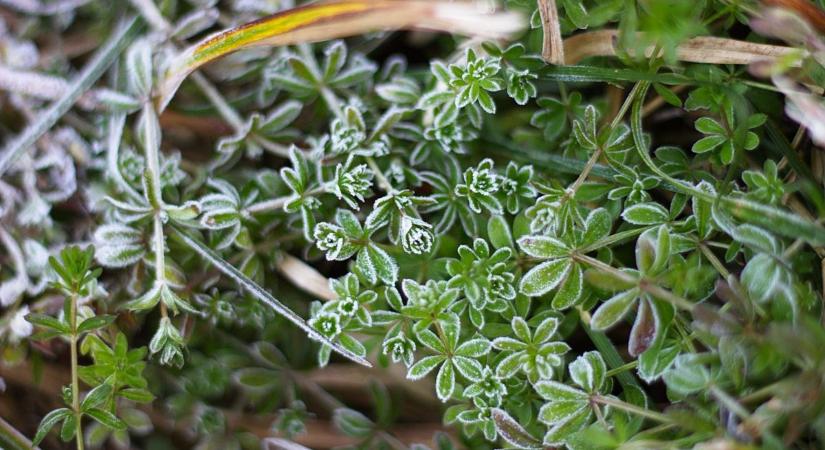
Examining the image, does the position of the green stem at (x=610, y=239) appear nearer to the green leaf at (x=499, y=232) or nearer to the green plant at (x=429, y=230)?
the green plant at (x=429, y=230)

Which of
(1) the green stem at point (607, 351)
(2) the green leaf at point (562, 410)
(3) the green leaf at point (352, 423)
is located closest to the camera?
(2) the green leaf at point (562, 410)

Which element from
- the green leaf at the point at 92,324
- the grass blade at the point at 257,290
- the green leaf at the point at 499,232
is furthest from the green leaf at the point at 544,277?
the green leaf at the point at 92,324

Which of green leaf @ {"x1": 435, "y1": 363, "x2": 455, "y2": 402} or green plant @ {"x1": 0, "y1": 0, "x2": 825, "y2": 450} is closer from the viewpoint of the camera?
green plant @ {"x1": 0, "y1": 0, "x2": 825, "y2": 450}

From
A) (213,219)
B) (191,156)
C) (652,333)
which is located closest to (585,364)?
(652,333)

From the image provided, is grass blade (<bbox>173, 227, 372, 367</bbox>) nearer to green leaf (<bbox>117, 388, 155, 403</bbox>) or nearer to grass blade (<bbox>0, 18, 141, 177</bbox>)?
green leaf (<bbox>117, 388, 155, 403</bbox>)

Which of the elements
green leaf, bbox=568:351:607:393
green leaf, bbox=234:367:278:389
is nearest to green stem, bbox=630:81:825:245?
green leaf, bbox=568:351:607:393

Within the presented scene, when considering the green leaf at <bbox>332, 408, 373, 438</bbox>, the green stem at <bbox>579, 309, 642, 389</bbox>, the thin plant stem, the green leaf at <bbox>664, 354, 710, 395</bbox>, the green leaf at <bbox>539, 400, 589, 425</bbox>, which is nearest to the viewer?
the green leaf at <bbox>664, 354, 710, 395</bbox>
